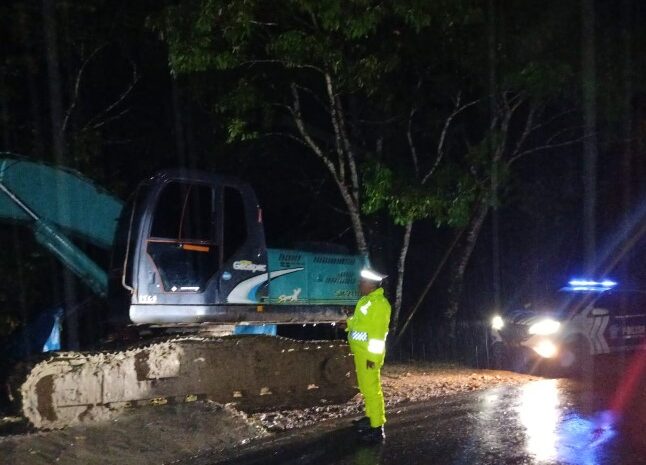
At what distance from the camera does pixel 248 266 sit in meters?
9.45

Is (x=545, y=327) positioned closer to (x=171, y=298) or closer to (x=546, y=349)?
(x=546, y=349)

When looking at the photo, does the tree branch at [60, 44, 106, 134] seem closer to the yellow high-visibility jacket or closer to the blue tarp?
the blue tarp

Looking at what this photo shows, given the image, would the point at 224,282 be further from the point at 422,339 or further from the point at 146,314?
the point at 422,339

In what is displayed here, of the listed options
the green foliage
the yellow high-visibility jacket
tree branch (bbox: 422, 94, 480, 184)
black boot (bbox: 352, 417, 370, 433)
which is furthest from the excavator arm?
tree branch (bbox: 422, 94, 480, 184)

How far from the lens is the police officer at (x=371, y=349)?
792cm

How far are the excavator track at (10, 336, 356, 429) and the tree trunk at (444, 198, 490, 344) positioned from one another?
5801 mm

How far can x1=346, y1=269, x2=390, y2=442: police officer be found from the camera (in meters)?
7.92

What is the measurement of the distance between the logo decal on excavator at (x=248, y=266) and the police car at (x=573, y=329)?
210 inches

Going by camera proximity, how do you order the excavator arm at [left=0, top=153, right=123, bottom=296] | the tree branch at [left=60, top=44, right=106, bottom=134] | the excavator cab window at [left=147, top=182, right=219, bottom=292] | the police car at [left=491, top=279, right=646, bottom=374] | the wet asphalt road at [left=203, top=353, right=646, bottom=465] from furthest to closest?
the tree branch at [left=60, top=44, right=106, bottom=134] < the police car at [left=491, top=279, right=646, bottom=374] < the excavator arm at [left=0, top=153, right=123, bottom=296] < the excavator cab window at [left=147, top=182, right=219, bottom=292] < the wet asphalt road at [left=203, top=353, right=646, bottom=465]

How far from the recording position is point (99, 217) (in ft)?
31.5

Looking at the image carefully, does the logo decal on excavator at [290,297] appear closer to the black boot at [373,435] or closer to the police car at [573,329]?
the black boot at [373,435]

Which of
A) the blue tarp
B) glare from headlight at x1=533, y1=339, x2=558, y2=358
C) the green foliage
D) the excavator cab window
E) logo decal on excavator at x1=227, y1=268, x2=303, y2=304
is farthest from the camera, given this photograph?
the green foliage

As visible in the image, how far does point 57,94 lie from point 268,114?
4.32 meters

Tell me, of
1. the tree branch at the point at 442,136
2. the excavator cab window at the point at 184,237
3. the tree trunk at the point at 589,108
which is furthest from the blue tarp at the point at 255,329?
the tree trunk at the point at 589,108
